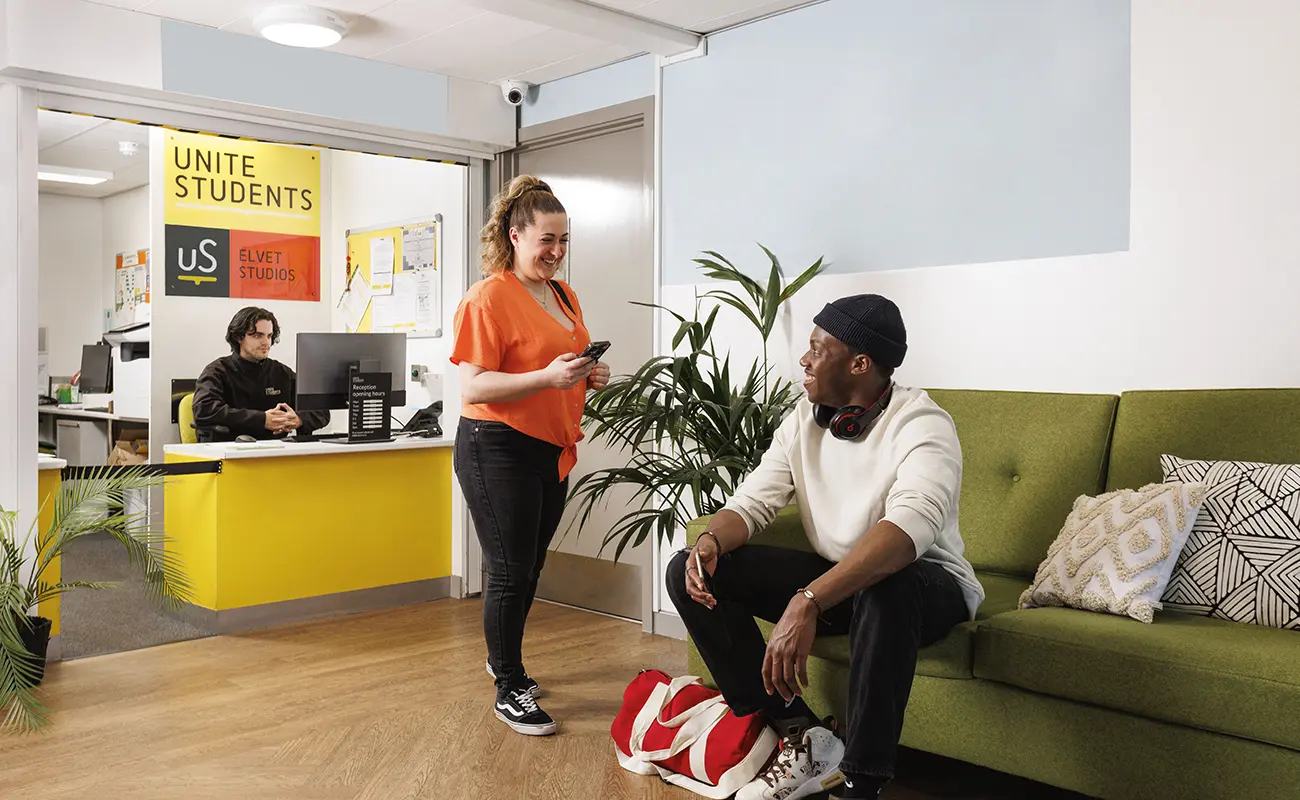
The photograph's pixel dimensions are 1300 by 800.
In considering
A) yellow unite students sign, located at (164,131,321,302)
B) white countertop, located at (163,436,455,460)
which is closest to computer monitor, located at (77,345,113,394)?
yellow unite students sign, located at (164,131,321,302)

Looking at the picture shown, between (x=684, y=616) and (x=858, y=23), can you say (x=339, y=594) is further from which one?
(x=858, y=23)

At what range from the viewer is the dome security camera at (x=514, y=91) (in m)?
4.92

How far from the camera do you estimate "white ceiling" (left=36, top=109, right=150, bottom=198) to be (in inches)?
234

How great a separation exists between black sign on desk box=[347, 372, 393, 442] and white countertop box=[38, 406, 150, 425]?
2019mm

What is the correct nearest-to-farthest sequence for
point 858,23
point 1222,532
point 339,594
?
point 1222,532 < point 858,23 < point 339,594

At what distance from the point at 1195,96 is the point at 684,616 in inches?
76.4

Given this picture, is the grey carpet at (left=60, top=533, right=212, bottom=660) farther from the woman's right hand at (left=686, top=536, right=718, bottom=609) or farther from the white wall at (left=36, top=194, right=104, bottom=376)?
the woman's right hand at (left=686, top=536, right=718, bottom=609)

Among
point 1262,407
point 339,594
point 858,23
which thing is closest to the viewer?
point 1262,407

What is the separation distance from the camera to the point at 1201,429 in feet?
8.96

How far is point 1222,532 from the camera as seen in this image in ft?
8.18

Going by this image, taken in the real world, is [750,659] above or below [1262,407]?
below

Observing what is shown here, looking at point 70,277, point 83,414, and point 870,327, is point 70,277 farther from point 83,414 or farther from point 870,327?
point 870,327

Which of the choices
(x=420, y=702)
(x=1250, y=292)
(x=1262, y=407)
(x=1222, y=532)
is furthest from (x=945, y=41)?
(x=420, y=702)

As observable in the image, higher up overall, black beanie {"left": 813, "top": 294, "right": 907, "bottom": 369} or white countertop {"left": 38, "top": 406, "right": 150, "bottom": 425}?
black beanie {"left": 813, "top": 294, "right": 907, "bottom": 369}
